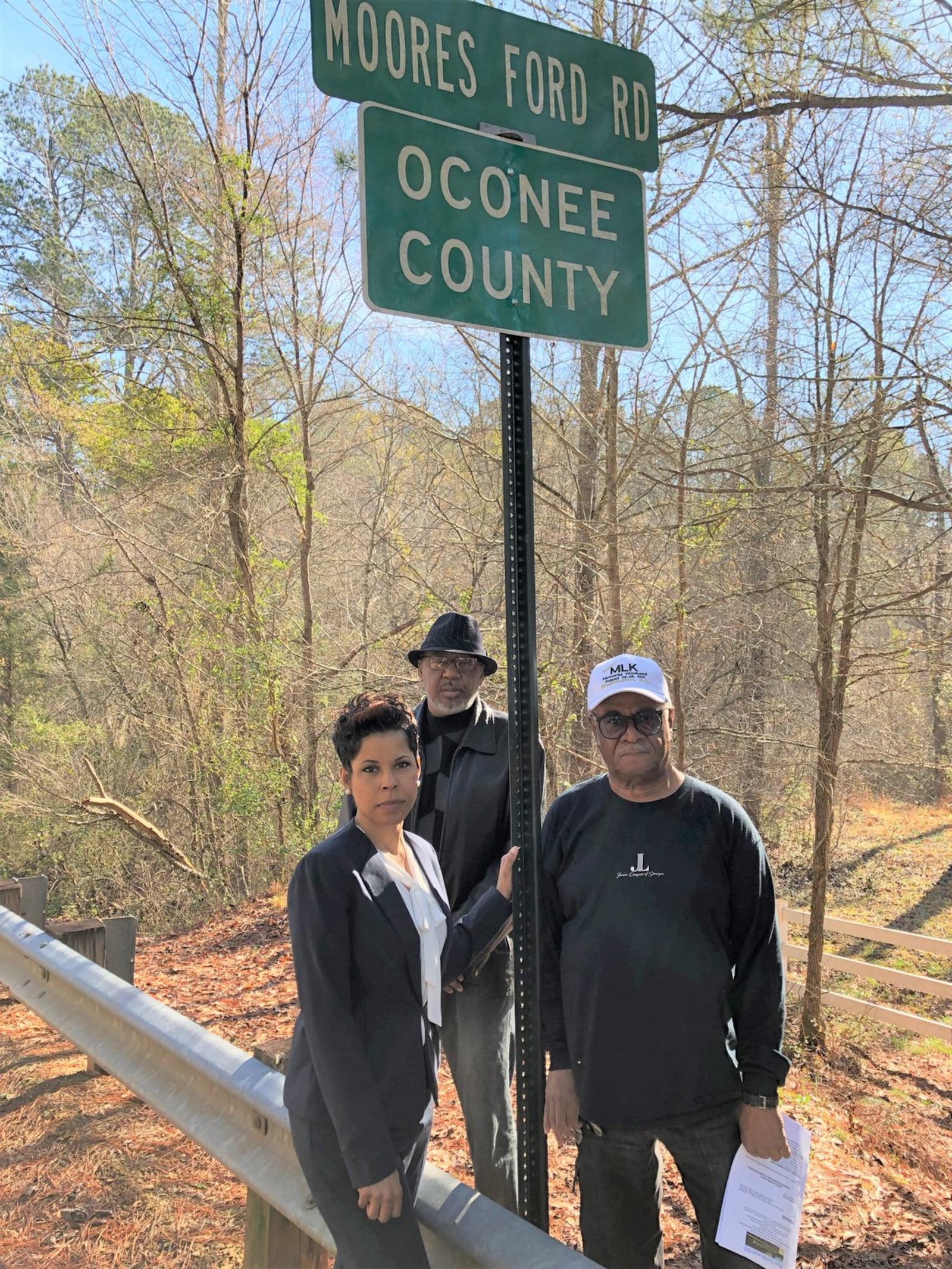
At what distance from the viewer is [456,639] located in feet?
10.2

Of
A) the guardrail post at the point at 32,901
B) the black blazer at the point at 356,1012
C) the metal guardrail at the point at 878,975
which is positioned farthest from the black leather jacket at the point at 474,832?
the metal guardrail at the point at 878,975

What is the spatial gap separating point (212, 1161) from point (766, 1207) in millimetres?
1913

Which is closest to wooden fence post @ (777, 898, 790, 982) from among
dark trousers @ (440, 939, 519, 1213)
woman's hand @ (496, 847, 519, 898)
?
dark trousers @ (440, 939, 519, 1213)

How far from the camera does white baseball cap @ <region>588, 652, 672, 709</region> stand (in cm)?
225

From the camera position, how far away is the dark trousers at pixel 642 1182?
2.18 meters

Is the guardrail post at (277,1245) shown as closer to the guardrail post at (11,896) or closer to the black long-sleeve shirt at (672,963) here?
the black long-sleeve shirt at (672,963)

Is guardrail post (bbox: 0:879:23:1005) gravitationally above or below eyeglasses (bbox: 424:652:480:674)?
below

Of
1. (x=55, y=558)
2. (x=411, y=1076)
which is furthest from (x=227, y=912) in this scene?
(x=55, y=558)

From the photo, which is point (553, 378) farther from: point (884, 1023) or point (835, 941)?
point (835, 941)

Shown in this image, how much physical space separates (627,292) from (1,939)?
3528 millimetres

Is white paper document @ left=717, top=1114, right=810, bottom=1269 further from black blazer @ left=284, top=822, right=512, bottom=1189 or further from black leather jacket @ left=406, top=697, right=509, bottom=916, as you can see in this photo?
black leather jacket @ left=406, top=697, right=509, bottom=916

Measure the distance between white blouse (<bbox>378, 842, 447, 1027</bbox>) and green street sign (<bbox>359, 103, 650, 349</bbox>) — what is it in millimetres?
1113

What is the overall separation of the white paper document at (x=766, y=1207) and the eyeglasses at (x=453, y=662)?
1519 millimetres

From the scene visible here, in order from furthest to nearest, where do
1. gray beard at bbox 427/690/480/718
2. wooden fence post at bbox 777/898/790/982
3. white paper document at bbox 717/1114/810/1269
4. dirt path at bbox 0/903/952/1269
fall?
wooden fence post at bbox 777/898/790/982 → gray beard at bbox 427/690/480/718 → dirt path at bbox 0/903/952/1269 → white paper document at bbox 717/1114/810/1269
